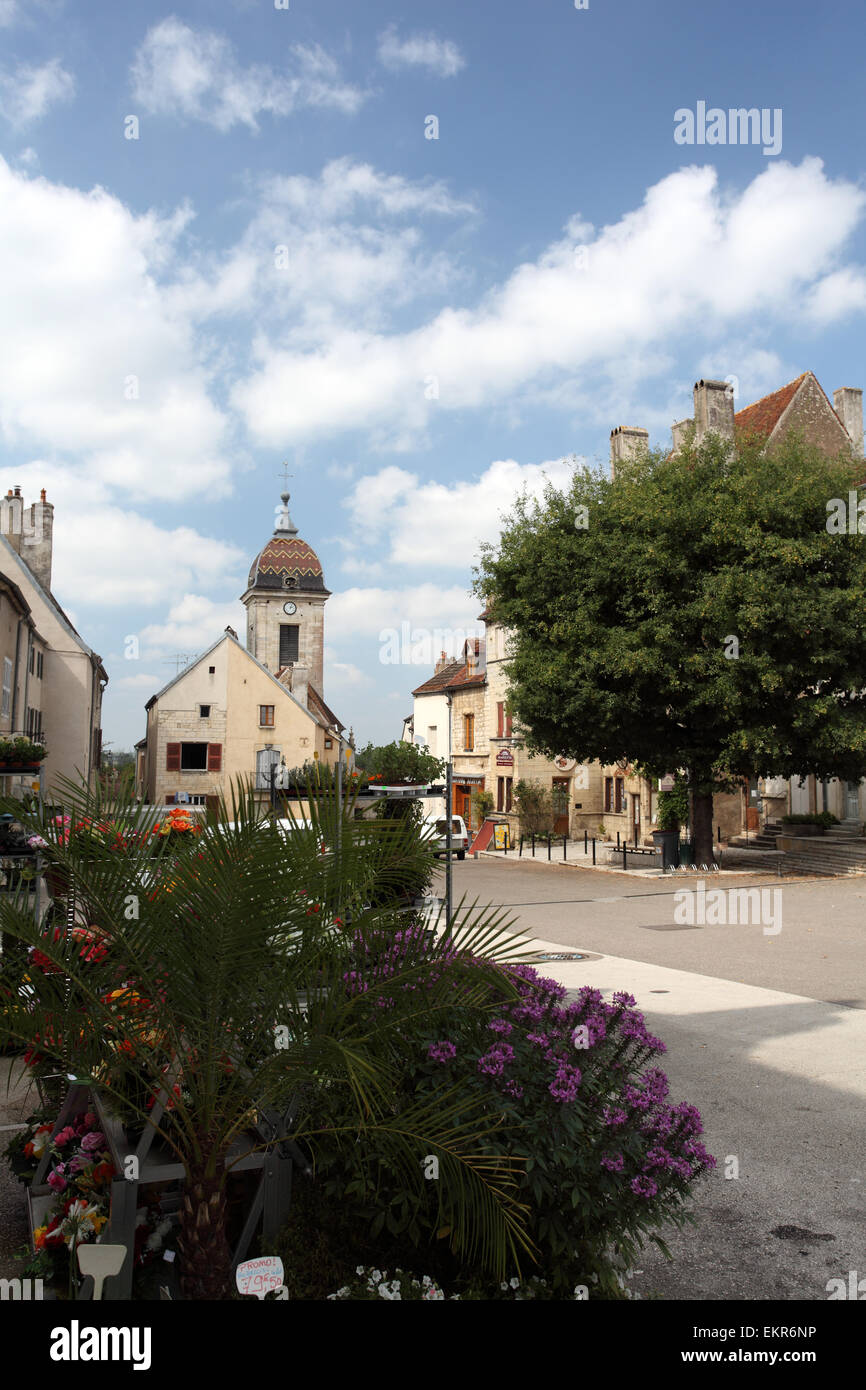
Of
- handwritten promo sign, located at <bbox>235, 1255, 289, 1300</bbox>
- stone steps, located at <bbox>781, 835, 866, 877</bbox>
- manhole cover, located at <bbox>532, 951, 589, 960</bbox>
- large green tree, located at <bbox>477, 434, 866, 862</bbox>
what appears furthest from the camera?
stone steps, located at <bbox>781, 835, 866, 877</bbox>

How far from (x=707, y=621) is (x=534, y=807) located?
17857 mm

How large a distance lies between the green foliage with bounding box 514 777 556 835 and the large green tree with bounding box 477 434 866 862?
14.0 metres

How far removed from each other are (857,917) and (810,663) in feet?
20.5

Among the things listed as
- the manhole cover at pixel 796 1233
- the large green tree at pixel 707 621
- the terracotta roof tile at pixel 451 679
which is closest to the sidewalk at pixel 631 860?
the large green tree at pixel 707 621

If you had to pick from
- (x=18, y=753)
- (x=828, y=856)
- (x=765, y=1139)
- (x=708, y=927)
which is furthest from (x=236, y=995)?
(x=828, y=856)

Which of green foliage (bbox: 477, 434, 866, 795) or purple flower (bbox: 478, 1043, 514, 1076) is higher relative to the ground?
green foliage (bbox: 477, 434, 866, 795)

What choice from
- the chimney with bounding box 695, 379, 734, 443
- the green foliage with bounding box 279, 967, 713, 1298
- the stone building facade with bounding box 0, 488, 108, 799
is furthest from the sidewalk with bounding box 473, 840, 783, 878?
the green foliage with bounding box 279, 967, 713, 1298

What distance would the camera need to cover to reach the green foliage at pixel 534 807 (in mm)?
38188

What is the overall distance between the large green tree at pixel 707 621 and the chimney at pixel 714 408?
8.35 meters

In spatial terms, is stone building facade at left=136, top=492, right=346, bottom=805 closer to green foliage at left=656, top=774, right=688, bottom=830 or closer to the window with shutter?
green foliage at left=656, top=774, right=688, bottom=830

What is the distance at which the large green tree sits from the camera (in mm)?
20844

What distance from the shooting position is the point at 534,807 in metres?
38.3

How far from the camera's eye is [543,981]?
4.41 m

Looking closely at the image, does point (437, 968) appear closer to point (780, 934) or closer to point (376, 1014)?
point (376, 1014)
